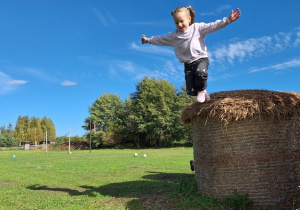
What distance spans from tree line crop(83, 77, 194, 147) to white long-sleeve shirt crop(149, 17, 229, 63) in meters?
54.2

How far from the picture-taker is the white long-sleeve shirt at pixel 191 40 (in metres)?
5.27

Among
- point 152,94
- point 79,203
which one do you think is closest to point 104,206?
point 79,203

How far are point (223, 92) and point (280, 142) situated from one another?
1605mm

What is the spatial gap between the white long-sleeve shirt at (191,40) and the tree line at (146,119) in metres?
54.2

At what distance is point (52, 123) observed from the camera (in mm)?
116250

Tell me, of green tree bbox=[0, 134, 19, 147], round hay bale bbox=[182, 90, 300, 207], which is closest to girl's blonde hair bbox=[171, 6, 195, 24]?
round hay bale bbox=[182, 90, 300, 207]

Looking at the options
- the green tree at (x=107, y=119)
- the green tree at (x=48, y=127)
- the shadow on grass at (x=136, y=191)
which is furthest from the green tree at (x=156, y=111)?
the green tree at (x=48, y=127)

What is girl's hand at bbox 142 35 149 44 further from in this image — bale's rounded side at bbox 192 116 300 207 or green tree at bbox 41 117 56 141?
green tree at bbox 41 117 56 141

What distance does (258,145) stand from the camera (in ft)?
17.9

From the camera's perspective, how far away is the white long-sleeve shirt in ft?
17.3

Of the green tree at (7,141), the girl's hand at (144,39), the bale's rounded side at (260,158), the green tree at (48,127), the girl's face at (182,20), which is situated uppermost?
the green tree at (48,127)

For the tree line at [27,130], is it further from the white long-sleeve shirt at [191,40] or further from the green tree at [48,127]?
the white long-sleeve shirt at [191,40]

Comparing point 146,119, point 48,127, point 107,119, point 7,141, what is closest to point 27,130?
point 48,127

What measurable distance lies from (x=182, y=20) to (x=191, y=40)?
15.8 inches
